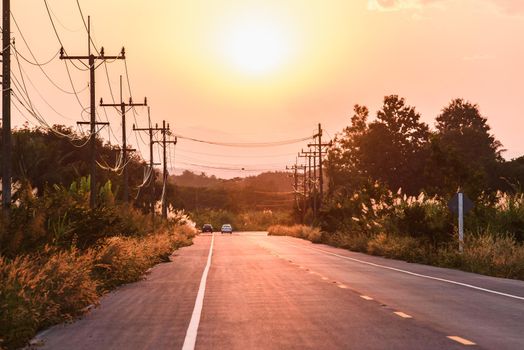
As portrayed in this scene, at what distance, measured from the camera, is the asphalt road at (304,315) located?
39.7 feet

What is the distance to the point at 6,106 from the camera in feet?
71.9

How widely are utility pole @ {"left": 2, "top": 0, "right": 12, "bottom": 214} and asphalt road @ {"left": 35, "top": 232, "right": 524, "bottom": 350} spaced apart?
12.3 feet

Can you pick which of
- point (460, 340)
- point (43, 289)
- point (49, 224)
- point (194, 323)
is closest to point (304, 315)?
point (194, 323)

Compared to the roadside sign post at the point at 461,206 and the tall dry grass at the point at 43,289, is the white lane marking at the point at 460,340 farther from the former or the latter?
the roadside sign post at the point at 461,206

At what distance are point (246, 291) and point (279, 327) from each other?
7709 millimetres

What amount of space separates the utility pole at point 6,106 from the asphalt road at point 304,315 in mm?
3743

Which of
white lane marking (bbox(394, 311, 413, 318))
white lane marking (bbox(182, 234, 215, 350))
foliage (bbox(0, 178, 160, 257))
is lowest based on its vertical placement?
white lane marking (bbox(182, 234, 215, 350))

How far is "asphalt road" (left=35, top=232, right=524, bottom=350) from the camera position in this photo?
1209 centimetres

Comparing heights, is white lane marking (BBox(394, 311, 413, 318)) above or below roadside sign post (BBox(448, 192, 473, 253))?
below

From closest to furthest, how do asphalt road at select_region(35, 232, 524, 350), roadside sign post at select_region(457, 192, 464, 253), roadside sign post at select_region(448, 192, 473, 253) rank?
asphalt road at select_region(35, 232, 524, 350) → roadside sign post at select_region(457, 192, 464, 253) → roadside sign post at select_region(448, 192, 473, 253)

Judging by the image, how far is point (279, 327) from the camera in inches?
539

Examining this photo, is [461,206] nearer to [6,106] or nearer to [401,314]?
[6,106]

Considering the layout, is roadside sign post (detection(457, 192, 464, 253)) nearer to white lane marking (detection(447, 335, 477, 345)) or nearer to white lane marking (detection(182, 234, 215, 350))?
white lane marking (detection(182, 234, 215, 350))

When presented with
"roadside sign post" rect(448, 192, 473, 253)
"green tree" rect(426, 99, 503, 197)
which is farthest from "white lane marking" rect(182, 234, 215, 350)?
"green tree" rect(426, 99, 503, 197)
